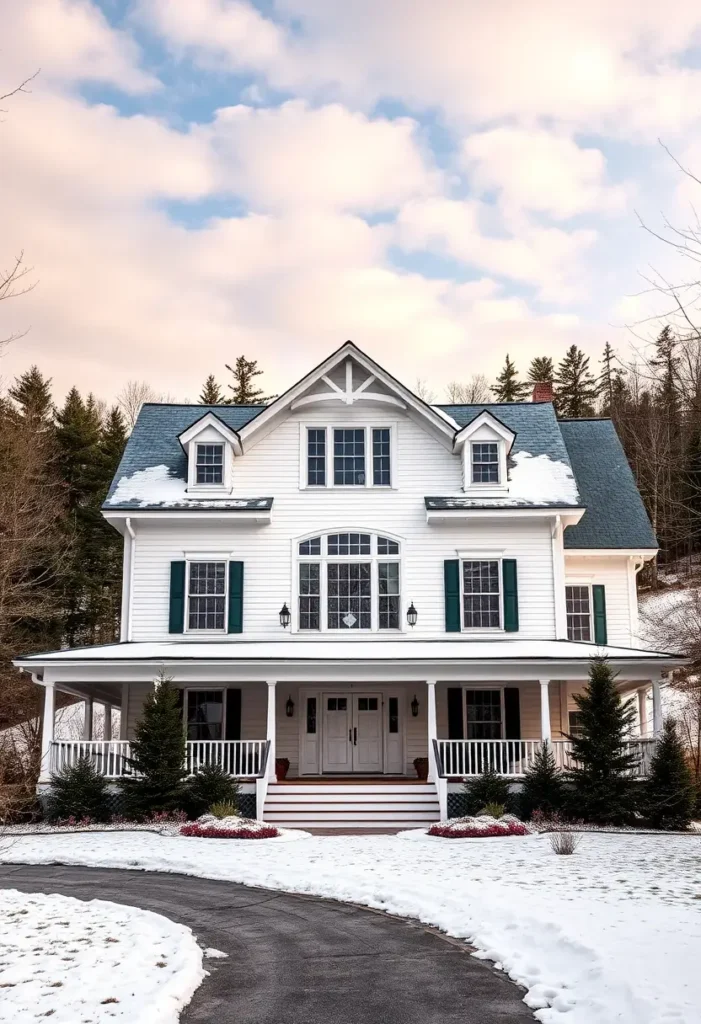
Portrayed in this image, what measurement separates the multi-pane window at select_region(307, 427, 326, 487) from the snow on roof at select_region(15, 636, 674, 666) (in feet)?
12.1

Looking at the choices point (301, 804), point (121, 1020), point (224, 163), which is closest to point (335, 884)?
point (121, 1020)

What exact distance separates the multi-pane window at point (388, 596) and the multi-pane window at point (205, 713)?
4.01 meters

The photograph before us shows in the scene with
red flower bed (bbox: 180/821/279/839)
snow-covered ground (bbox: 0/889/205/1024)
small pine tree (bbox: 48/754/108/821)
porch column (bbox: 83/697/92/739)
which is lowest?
red flower bed (bbox: 180/821/279/839)

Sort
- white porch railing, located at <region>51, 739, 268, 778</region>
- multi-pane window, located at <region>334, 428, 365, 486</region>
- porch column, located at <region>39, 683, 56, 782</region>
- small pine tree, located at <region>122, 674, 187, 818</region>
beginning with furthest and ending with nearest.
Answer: multi-pane window, located at <region>334, 428, 365, 486</region>, white porch railing, located at <region>51, 739, 268, 778</region>, porch column, located at <region>39, 683, 56, 782</region>, small pine tree, located at <region>122, 674, 187, 818</region>

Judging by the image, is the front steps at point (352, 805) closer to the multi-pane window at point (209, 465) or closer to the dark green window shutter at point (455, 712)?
the dark green window shutter at point (455, 712)

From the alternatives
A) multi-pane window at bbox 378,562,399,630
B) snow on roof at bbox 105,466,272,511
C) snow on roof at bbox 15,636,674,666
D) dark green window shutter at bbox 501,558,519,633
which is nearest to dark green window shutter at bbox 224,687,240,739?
snow on roof at bbox 15,636,674,666

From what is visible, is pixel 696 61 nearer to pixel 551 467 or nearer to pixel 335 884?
pixel 335 884

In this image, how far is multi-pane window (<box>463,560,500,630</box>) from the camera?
72.9 ft

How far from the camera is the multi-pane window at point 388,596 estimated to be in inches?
881

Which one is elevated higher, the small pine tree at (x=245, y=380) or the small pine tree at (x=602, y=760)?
the small pine tree at (x=245, y=380)

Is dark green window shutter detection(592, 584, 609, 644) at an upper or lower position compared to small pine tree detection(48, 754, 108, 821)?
upper

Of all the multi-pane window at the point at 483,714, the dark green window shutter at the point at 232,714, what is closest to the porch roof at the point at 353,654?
the dark green window shutter at the point at 232,714

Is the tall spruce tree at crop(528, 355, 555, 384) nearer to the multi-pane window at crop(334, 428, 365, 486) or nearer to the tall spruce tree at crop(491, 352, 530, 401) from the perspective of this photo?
the tall spruce tree at crop(491, 352, 530, 401)

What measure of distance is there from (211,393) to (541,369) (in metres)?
17.8
